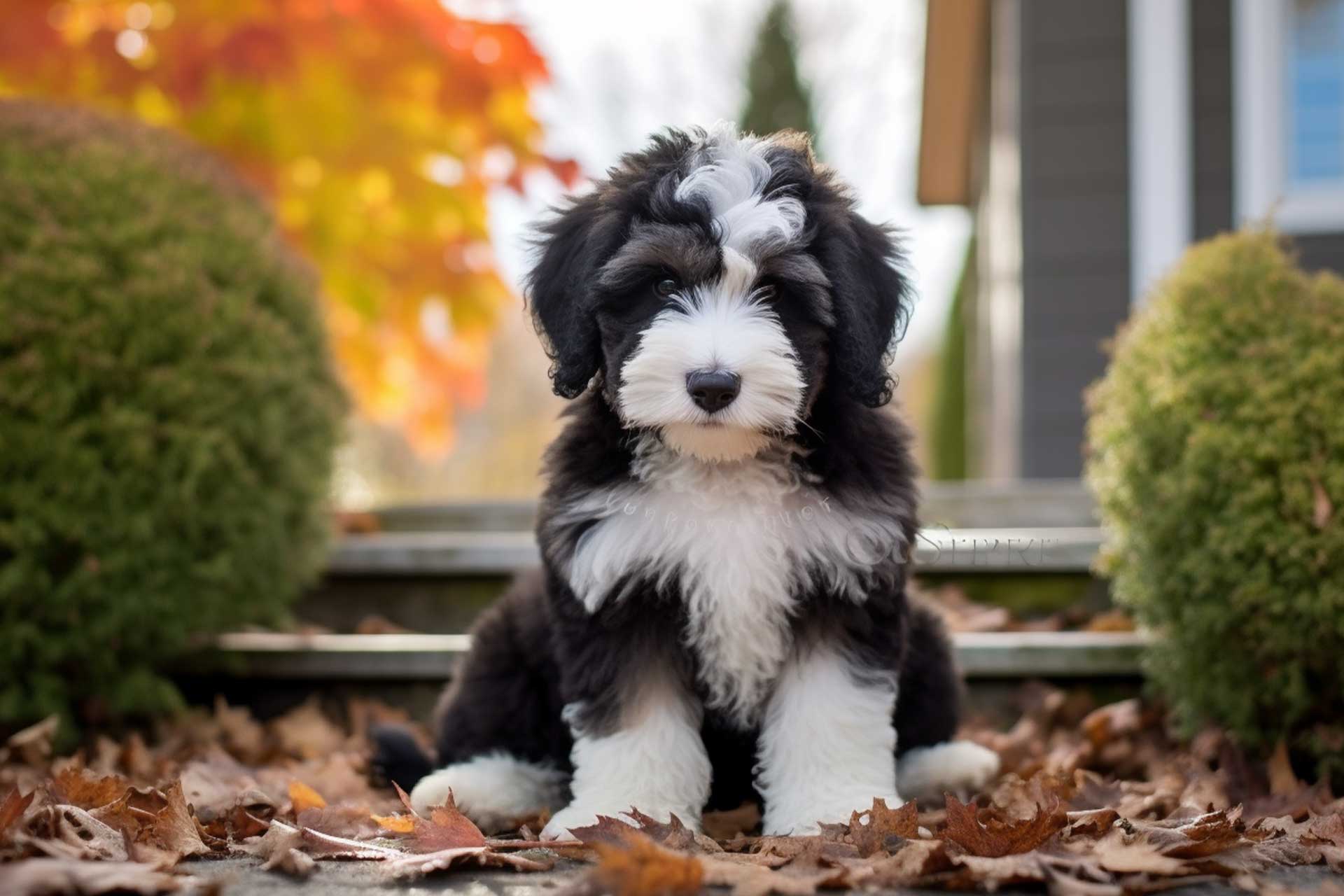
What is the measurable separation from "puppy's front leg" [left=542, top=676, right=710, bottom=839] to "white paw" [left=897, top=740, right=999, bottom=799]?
0.67m

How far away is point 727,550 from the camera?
9.30 ft

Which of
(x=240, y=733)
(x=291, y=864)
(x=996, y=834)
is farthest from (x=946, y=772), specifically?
(x=240, y=733)

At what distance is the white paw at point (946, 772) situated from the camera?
3.21m

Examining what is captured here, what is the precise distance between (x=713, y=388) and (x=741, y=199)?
0.51 meters

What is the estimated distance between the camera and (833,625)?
2838 millimetres

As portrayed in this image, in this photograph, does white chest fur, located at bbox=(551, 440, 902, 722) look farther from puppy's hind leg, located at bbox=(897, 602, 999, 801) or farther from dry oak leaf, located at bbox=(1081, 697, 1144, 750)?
dry oak leaf, located at bbox=(1081, 697, 1144, 750)

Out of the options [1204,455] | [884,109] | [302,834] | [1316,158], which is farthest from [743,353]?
[884,109]

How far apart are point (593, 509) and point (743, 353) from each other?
60cm

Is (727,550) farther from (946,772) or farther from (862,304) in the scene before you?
(946,772)

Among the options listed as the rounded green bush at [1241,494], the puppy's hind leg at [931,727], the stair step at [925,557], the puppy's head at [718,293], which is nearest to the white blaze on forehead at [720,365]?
the puppy's head at [718,293]

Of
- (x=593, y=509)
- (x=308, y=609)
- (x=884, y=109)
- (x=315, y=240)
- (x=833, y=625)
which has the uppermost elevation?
(x=884, y=109)

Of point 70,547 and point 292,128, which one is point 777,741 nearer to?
point 70,547

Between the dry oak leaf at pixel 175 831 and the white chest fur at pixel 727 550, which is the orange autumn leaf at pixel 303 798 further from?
the white chest fur at pixel 727 550

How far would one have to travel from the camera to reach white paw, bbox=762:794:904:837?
2.71 m
